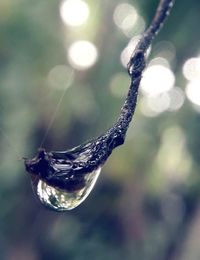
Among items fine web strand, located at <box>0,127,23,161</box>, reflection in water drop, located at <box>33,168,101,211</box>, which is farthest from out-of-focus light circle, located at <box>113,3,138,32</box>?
reflection in water drop, located at <box>33,168,101,211</box>

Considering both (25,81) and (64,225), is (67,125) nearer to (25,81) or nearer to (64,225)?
(25,81)

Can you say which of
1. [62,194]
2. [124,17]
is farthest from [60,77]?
[62,194]

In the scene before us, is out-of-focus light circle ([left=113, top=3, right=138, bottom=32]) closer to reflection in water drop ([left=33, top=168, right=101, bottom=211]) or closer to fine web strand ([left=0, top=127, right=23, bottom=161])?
fine web strand ([left=0, top=127, right=23, bottom=161])

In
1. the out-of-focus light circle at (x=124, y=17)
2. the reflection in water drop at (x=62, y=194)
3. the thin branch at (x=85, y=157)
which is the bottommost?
the reflection in water drop at (x=62, y=194)

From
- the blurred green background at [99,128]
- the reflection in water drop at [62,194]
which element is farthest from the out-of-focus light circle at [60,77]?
the reflection in water drop at [62,194]

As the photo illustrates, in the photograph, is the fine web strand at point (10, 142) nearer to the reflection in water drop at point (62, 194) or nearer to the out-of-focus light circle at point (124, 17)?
the out-of-focus light circle at point (124, 17)

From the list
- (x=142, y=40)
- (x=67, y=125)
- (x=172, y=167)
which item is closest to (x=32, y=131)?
(x=67, y=125)

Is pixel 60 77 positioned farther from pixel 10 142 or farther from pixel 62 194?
pixel 62 194
